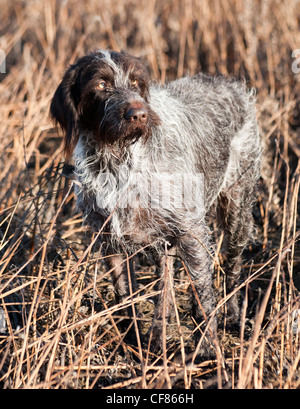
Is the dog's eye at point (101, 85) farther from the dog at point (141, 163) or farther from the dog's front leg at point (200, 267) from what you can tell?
the dog's front leg at point (200, 267)

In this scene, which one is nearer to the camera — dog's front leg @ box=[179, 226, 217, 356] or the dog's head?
the dog's head

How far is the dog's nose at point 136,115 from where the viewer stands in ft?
9.38

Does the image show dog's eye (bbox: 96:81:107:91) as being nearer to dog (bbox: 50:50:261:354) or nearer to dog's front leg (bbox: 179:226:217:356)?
dog (bbox: 50:50:261:354)

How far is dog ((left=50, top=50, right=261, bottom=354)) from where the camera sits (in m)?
3.06

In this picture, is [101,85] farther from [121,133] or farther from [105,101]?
[121,133]

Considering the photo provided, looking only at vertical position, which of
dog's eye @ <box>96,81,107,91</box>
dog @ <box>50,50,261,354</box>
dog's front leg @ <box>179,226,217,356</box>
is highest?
dog's eye @ <box>96,81,107,91</box>

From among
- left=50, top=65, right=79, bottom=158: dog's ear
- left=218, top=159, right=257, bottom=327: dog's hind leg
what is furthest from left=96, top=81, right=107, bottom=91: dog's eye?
left=218, top=159, right=257, bottom=327: dog's hind leg

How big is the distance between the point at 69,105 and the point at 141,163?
0.57 metres

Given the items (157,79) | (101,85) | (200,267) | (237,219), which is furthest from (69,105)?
(157,79)

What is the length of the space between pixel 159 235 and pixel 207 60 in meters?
4.00
